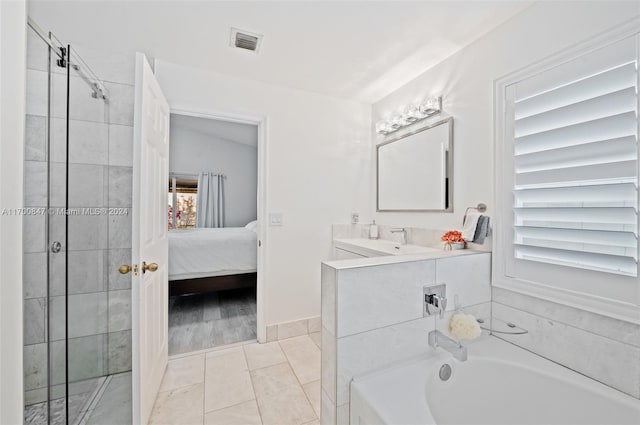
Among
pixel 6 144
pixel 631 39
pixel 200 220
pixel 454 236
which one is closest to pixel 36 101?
pixel 6 144

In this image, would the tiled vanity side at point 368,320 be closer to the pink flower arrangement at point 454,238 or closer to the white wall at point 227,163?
the pink flower arrangement at point 454,238

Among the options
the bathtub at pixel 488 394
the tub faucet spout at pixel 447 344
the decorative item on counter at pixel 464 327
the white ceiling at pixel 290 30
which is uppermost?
the white ceiling at pixel 290 30

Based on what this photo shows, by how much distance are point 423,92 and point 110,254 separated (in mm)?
2570

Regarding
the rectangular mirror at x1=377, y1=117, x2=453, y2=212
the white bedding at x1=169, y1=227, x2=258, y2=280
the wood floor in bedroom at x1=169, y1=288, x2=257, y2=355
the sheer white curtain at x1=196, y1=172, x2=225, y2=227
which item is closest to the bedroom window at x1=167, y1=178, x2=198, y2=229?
the sheer white curtain at x1=196, y1=172, x2=225, y2=227

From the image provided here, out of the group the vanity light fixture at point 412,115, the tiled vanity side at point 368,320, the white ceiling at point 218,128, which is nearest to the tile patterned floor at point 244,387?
the tiled vanity side at point 368,320

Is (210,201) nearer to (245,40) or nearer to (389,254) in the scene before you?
(245,40)

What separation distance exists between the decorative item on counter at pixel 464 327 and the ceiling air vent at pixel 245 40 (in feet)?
6.72

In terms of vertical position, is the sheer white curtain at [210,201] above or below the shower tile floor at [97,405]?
above

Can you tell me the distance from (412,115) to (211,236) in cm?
246

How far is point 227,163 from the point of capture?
17.9ft

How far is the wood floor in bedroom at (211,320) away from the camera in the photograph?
2394 mm

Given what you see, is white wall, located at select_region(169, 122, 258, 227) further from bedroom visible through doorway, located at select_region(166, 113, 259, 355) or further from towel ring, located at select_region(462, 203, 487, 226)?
towel ring, located at select_region(462, 203, 487, 226)

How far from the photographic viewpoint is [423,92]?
220 centimetres

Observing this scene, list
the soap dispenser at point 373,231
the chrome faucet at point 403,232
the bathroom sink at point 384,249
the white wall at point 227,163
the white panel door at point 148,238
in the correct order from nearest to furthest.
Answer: the white panel door at point 148,238 → the bathroom sink at point 384,249 → the chrome faucet at point 403,232 → the soap dispenser at point 373,231 → the white wall at point 227,163
